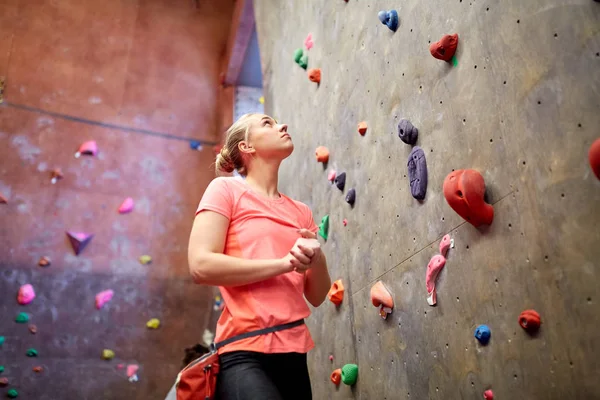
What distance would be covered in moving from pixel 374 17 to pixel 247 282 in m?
1.46

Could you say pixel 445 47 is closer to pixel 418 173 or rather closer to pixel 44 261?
pixel 418 173

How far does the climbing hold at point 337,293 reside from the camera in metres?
2.49

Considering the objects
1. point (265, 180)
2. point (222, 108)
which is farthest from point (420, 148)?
point (222, 108)

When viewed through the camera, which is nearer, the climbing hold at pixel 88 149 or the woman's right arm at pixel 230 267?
the woman's right arm at pixel 230 267

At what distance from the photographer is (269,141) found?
63.7 inches

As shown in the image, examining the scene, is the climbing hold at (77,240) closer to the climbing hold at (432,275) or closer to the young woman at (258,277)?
the young woman at (258,277)

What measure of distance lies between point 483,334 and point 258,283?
1.98 ft

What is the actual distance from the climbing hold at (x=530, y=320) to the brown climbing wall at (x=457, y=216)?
0.02 m

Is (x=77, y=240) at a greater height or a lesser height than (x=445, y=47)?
greater

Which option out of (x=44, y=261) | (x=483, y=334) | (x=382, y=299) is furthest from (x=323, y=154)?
(x=44, y=261)

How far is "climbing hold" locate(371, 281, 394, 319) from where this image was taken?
1998mm

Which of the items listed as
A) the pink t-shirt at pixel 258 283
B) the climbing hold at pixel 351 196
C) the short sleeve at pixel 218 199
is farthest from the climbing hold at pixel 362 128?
the short sleeve at pixel 218 199

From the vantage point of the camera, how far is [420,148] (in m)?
1.86

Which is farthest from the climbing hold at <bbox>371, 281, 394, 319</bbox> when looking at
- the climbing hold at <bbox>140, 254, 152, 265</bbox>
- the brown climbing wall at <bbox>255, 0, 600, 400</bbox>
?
the climbing hold at <bbox>140, 254, 152, 265</bbox>
